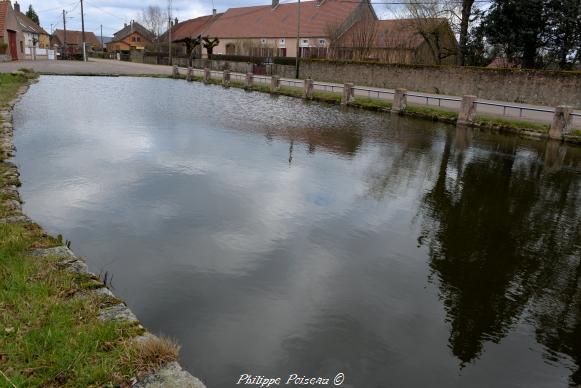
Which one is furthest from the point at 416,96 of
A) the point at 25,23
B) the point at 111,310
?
the point at 25,23

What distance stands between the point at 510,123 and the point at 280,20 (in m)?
44.2

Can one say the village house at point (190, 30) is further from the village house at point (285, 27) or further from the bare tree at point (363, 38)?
the bare tree at point (363, 38)

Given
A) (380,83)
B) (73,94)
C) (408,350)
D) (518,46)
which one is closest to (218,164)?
(408,350)

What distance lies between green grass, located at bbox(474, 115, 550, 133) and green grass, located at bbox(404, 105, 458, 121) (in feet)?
3.43

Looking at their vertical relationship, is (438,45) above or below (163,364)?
above

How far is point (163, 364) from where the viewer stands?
11.9ft

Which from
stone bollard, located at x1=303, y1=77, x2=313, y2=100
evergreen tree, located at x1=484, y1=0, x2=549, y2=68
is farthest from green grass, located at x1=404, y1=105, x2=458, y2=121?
evergreen tree, located at x1=484, y1=0, x2=549, y2=68

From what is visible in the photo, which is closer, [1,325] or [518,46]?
[1,325]

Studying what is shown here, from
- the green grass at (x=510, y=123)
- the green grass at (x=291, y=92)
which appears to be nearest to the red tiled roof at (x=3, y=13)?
the green grass at (x=291, y=92)

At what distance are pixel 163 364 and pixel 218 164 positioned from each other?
7.91 m

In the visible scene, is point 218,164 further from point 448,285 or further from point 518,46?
point 518,46

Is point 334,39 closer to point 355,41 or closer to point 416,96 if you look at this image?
point 355,41

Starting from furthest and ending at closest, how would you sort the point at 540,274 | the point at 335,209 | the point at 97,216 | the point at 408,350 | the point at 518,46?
the point at 518,46
the point at 335,209
the point at 97,216
the point at 540,274
the point at 408,350

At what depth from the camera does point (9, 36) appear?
45438mm
